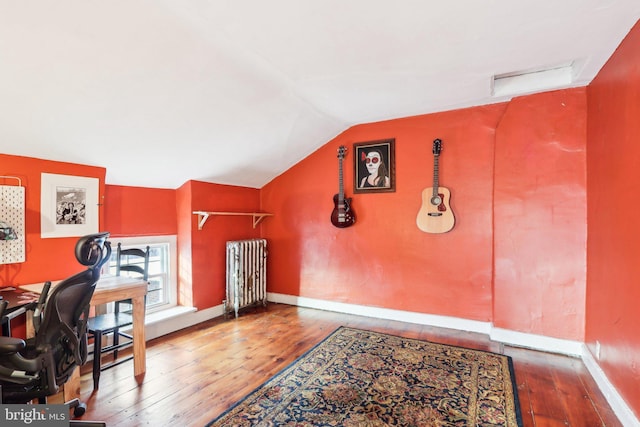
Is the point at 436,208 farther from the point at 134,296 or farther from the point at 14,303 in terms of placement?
the point at 14,303

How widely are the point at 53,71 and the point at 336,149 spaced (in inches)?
110

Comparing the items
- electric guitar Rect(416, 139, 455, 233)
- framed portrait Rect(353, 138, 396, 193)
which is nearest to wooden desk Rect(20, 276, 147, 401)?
framed portrait Rect(353, 138, 396, 193)

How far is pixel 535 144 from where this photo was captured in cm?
286

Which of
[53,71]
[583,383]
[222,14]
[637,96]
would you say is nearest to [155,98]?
[53,71]

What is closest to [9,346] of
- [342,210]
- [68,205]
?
[68,205]

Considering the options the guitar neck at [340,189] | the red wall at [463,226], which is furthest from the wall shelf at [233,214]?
the guitar neck at [340,189]

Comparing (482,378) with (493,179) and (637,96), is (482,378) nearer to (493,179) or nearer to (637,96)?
(493,179)

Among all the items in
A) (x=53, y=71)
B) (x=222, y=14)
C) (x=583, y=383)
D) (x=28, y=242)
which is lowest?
(x=583, y=383)

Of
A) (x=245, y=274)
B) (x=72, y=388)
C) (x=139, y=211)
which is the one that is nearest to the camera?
(x=72, y=388)

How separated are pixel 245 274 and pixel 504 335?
9.35 feet

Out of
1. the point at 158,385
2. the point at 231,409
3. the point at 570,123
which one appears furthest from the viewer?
the point at 570,123

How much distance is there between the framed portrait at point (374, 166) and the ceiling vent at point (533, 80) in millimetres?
1157

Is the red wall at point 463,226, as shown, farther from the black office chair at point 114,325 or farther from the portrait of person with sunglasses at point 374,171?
the black office chair at point 114,325

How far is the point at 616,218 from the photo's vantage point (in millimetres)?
2027
